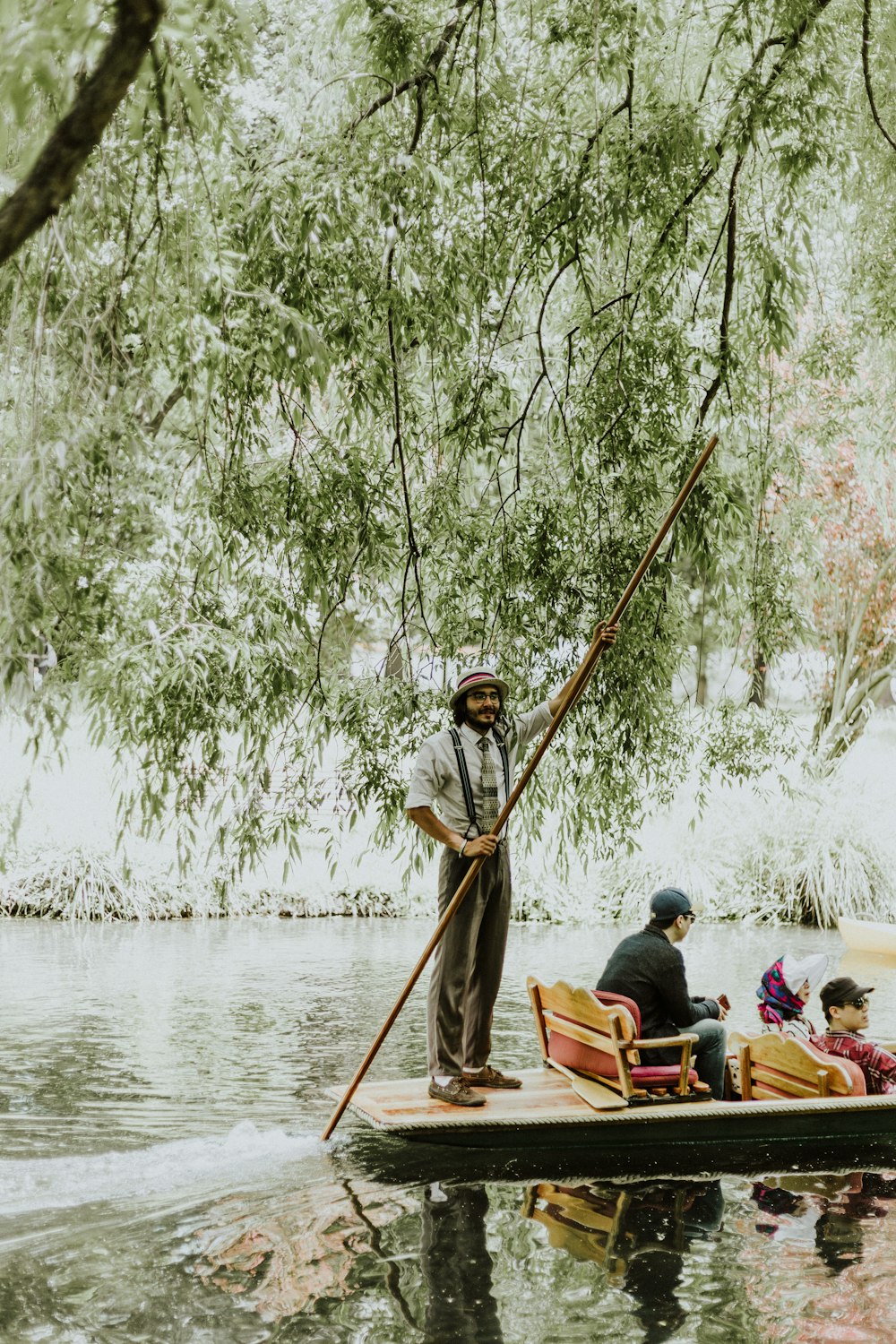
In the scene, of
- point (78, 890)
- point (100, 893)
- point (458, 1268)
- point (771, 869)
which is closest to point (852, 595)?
point (771, 869)

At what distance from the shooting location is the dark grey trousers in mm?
5445

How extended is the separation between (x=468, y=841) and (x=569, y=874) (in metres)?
7.16

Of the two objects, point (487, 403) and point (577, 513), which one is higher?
point (487, 403)

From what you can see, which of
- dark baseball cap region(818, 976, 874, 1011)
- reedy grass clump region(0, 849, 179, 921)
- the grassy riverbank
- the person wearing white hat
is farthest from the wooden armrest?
reedy grass clump region(0, 849, 179, 921)

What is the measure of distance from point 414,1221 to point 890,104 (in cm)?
477

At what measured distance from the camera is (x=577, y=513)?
563 cm

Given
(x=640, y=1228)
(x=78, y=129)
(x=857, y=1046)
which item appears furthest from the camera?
(x=857, y=1046)

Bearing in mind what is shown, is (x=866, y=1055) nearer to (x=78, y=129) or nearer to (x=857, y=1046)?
(x=857, y=1046)

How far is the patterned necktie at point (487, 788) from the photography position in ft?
17.8

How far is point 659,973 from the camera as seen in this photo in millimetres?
5414

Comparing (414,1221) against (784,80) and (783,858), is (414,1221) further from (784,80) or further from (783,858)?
(783,858)

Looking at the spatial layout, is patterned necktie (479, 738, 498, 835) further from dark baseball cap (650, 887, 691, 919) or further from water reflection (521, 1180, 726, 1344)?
water reflection (521, 1180, 726, 1344)

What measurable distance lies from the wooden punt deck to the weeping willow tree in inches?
42.1

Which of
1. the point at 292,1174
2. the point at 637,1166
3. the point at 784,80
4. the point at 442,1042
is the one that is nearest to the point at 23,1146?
the point at 292,1174
